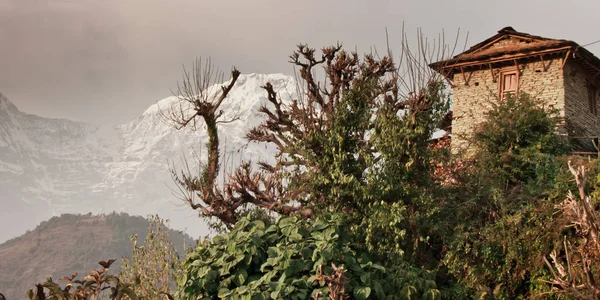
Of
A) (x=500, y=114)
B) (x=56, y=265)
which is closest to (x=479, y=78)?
(x=500, y=114)

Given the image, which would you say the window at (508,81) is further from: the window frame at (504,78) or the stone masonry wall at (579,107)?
the stone masonry wall at (579,107)

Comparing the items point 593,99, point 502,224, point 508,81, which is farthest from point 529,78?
point 502,224

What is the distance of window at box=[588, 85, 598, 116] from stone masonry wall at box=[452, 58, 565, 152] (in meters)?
3.75

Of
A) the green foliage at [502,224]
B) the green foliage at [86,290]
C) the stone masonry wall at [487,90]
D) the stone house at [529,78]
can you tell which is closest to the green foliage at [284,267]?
the green foliage at [86,290]

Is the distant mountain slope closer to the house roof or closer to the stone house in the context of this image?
→ the stone house

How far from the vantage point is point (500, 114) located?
2136 centimetres

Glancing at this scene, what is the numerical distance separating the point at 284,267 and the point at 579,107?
21375 millimetres

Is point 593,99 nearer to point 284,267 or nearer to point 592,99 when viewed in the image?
point 592,99

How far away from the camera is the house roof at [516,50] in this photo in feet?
80.1

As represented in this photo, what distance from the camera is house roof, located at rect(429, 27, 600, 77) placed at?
2442 cm

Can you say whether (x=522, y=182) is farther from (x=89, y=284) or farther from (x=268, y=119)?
(x=89, y=284)

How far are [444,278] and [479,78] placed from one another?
14037mm

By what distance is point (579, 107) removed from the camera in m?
25.9

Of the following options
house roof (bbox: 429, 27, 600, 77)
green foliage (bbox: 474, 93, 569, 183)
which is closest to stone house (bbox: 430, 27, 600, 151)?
house roof (bbox: 429, 27, 600, 77)
